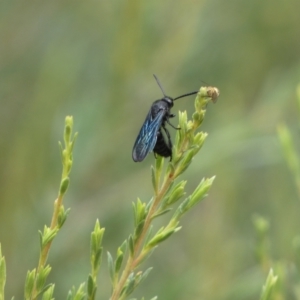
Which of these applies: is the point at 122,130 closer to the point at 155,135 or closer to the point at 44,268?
the point at 155,135

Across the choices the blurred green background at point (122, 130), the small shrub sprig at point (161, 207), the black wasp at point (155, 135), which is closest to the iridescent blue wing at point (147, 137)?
the black wasp at point (155, 135)

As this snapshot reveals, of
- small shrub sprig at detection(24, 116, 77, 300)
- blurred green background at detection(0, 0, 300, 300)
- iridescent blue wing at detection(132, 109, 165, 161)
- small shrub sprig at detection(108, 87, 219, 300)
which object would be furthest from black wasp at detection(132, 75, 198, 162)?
blurred green background at detection(0, 0, 300, 300)

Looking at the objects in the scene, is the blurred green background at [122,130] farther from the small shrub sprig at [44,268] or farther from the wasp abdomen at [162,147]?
the small shrub sprig at [44,268]

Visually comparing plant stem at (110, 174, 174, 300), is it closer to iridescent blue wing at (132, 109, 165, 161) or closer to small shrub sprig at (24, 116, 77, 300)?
small shrub sprig at (24, 116, 77, 300)

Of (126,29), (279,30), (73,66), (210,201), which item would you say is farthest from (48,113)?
(279,30)

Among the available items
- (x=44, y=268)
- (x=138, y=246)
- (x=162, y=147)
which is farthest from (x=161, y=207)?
(x=162, y=147)

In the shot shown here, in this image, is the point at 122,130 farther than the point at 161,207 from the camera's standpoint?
Yes

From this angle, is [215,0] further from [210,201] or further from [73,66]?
[210,201]
